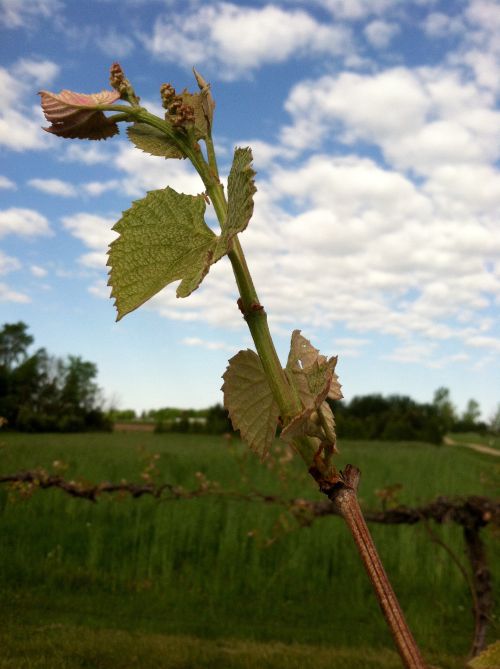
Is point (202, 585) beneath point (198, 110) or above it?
beneath

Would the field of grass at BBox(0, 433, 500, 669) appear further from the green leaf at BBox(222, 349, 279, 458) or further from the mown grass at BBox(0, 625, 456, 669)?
the green leaf at BBox(222, 349, 279, 458)

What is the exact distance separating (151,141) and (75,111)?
0.23 feet

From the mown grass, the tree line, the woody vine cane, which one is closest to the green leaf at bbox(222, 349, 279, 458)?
the woody vine cane

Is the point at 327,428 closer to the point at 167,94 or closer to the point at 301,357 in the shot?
the point at 301,357

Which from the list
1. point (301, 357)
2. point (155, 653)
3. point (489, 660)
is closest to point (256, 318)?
point (301, 357)

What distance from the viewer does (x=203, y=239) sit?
0.50 meters

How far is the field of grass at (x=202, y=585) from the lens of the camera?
3.05m

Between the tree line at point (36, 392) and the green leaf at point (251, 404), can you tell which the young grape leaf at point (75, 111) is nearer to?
the green leaf at point (251, 404)

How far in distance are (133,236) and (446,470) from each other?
9057mm

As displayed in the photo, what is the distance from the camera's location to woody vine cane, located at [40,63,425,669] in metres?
0.46

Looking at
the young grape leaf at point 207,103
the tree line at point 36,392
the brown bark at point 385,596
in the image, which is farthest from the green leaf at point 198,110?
the tree line at point 36,392

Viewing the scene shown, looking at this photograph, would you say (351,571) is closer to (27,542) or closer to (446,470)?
(27,542)

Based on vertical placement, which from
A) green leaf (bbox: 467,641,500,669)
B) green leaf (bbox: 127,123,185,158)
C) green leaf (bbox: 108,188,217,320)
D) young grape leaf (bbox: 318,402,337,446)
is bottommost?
green leaf (bbox: 467,641,500,669)

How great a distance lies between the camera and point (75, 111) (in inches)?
21.3
